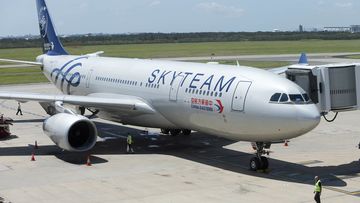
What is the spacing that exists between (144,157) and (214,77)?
16.4 ft

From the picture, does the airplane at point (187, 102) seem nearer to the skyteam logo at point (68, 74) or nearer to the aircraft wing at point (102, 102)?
the aircraft wing at point (102, 102)

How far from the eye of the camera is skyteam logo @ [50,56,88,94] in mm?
34000

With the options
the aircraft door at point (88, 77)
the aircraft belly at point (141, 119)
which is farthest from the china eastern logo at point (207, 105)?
the aircraft door at point (88, 77)

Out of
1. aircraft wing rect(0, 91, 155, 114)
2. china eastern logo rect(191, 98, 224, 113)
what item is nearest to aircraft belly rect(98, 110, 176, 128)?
aircraft wing rect(0, 91, 155, 114)

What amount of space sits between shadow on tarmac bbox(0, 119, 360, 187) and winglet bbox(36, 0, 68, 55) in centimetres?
838

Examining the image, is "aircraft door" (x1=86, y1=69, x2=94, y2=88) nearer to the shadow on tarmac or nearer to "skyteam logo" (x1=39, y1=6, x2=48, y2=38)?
the shadow on tarmac

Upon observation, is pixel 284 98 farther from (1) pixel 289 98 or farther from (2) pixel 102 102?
(2) pixel 102 102

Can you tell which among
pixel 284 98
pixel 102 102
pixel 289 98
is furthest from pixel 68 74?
pixel 289 98

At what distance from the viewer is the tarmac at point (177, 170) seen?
1852 cm

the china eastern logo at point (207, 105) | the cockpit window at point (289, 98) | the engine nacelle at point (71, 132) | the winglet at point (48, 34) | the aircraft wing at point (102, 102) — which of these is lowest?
the engine nacelle at point (71, 132)

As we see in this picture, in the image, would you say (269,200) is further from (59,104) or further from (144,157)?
(59,104)

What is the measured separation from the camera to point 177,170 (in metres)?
22.3

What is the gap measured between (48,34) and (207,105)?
2018cm

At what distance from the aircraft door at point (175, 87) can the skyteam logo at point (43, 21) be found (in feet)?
56.1
